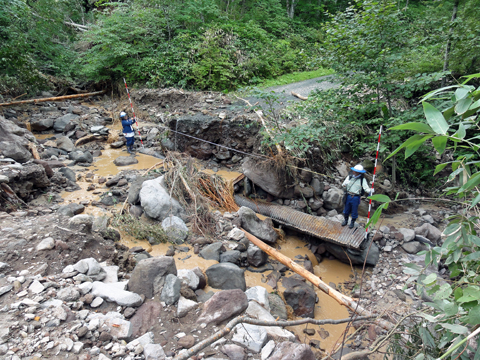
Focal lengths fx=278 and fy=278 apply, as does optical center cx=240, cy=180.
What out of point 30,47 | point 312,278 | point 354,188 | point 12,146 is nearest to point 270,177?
point 354,188

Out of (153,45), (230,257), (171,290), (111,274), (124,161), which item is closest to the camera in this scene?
(171,290)

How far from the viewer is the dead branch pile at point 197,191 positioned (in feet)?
19.4

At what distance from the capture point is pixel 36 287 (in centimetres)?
304

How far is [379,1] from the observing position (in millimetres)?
5977

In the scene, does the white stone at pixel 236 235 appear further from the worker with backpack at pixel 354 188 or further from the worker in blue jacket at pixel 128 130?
the worker in blue jacket at pixel 128 130

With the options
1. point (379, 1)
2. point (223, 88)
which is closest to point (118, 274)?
point (379, 1)

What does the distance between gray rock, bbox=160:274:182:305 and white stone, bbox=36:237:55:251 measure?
163 cm

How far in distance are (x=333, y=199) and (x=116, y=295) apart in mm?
5325

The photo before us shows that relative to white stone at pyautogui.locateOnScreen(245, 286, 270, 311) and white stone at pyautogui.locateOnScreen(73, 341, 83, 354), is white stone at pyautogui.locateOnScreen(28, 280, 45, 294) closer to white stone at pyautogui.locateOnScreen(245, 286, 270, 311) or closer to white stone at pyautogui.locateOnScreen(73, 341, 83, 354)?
white stone at pyautogui.locateOnScreen(73, 341, 83, 354)

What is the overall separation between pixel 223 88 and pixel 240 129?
3793mm

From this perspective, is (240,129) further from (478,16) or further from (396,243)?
(478,16)

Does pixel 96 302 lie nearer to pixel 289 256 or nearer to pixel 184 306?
pixel 184 306

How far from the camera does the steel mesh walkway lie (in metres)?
5.53

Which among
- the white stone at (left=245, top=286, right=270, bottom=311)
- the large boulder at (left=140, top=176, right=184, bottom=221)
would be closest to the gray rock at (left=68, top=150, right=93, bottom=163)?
the large boulder at (left=140, top=176, right=184, bottom=221)
